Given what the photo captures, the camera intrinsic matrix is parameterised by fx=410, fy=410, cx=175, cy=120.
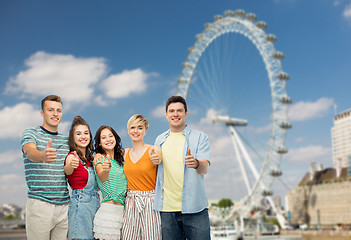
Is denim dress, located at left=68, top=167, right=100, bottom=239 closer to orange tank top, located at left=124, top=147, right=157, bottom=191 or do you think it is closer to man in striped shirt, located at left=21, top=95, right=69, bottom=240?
man in striped shirt, located at left=21, top=95, right=69, bottom=240

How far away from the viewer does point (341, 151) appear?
352ft

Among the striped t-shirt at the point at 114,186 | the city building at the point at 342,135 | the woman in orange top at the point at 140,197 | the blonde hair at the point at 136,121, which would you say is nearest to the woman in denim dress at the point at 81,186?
the striped t-shirt at the point at 114,186

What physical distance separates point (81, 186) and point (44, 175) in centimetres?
35

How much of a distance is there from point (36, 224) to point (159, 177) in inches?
44.1

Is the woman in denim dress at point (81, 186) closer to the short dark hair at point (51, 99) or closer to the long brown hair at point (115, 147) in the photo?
the long brown hair at point (115, 147)

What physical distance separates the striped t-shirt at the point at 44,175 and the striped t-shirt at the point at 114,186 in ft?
1.08

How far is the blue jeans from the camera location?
329 cm

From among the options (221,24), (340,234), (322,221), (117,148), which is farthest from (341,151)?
(117,148)

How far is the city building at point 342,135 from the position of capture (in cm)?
10322

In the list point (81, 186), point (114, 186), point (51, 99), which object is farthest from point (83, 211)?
point (51, 99)

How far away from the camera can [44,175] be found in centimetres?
349

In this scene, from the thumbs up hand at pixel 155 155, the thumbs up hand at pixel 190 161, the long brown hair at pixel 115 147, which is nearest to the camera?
the thumbs up hand at pixel 190 161

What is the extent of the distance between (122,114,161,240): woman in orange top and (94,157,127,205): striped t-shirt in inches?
1.9

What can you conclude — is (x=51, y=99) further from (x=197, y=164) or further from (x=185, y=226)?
(x=185, y=226)
